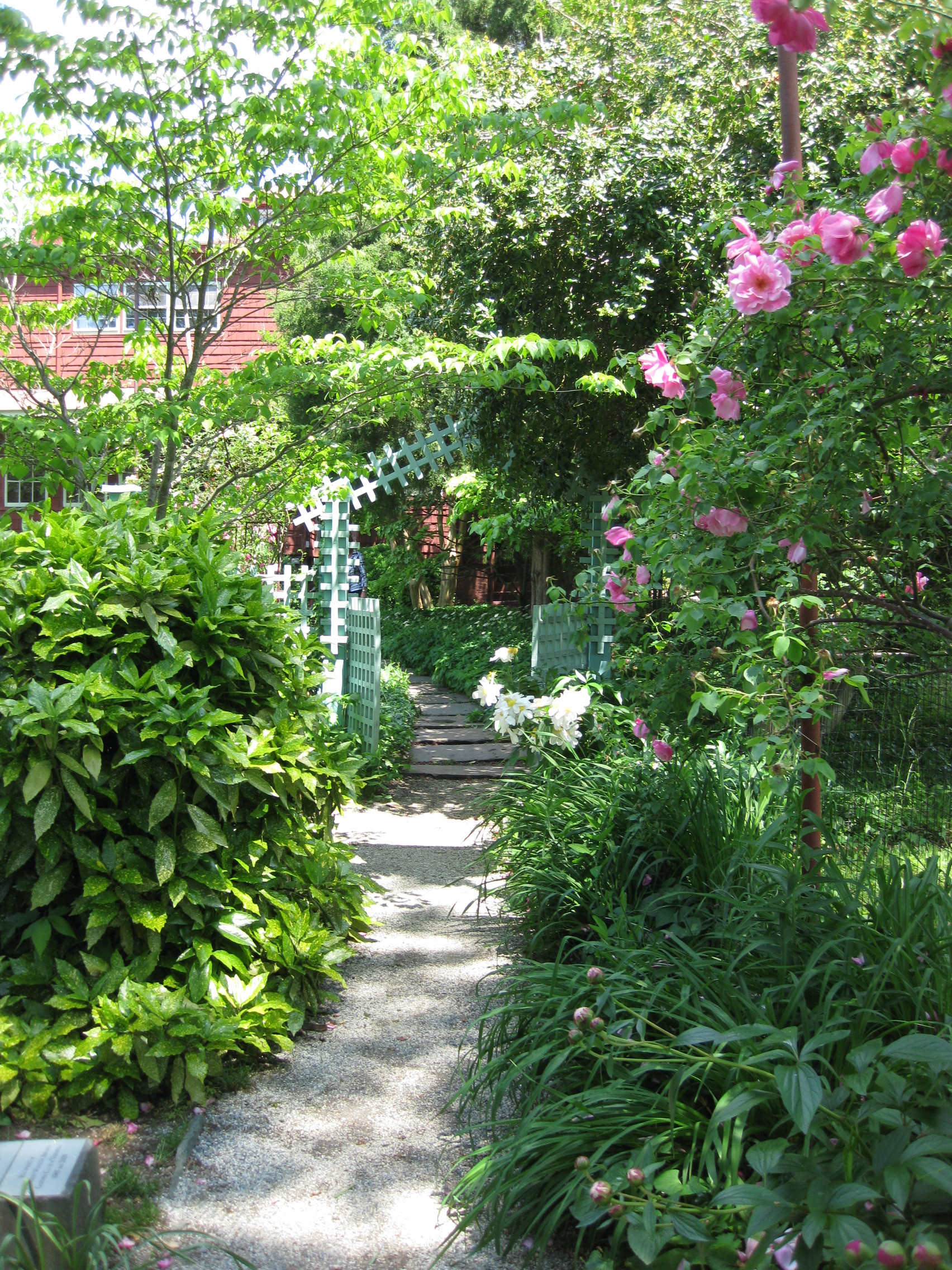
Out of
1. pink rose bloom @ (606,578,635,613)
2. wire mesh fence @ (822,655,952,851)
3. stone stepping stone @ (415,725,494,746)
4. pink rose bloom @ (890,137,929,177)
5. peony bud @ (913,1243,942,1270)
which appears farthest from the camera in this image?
stone stepping stone @ (415,725,494,746)

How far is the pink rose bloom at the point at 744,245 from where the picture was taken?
261 centimetres

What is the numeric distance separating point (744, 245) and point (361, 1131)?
2.70 metres

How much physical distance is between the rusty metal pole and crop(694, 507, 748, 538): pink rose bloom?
1.68 ft

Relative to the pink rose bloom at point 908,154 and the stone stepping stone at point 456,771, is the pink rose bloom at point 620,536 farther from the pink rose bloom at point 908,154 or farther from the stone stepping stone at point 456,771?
the stone stepping stone at point 456,771

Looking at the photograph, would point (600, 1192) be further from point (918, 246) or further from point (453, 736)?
point (453, 736)

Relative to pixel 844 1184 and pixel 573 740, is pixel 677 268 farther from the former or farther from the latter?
pixel 844 1184

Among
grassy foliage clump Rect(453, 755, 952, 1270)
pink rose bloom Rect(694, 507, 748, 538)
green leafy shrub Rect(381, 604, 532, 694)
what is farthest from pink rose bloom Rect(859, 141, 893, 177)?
green leafy shrub Rect(381, 604, 532, 694)

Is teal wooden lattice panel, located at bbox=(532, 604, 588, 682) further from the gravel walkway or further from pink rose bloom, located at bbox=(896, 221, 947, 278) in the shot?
pink rose bloom, located at bbox=(896, 221, 947, 278)

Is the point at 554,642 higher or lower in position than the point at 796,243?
lower

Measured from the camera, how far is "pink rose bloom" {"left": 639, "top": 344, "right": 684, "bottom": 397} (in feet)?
9.48

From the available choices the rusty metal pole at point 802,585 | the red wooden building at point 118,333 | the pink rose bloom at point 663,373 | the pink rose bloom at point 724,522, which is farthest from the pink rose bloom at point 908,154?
the red wooden building at point 118,333

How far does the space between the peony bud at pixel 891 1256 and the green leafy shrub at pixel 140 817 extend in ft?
6.88

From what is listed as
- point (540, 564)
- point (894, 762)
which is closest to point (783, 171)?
point (894, 762)

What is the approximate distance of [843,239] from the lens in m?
2.45
